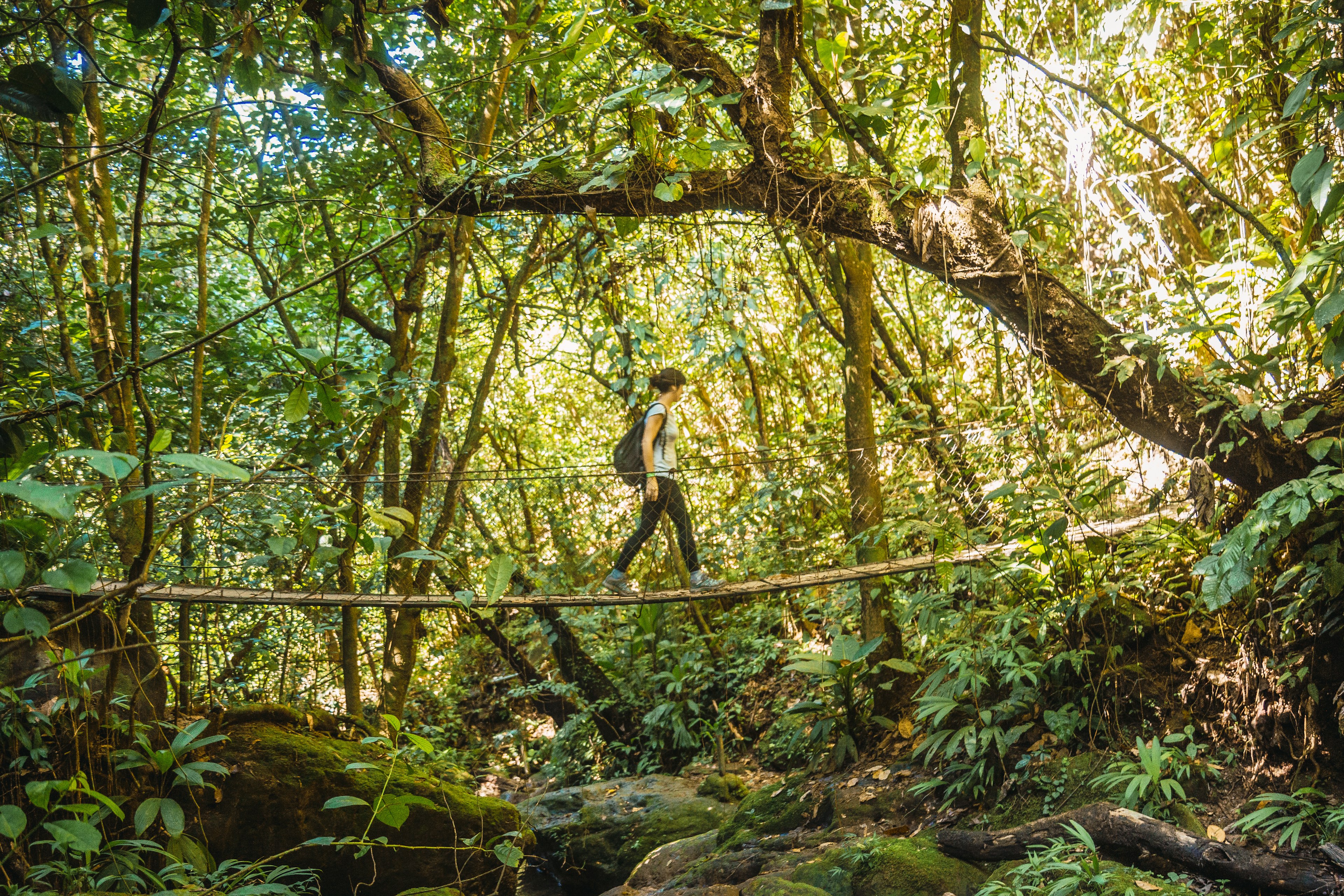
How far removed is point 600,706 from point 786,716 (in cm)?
119

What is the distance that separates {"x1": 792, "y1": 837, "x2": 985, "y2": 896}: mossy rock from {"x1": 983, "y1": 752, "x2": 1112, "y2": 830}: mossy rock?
29cm

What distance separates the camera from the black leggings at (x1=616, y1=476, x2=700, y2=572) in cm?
324

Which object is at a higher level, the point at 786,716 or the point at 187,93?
the point at 187,93

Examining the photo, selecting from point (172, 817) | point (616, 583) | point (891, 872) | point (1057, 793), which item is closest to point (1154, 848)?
point (1057, 793)

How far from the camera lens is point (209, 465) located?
89 cm

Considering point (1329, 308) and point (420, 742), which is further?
point (1329, 308)

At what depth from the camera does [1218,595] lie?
6.09 ft

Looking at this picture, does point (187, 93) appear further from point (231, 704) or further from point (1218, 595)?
point (1218, 595)

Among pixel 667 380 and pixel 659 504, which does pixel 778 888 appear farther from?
pixel 667 380

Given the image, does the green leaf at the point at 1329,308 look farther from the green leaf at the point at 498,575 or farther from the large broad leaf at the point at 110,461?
the large broad leaf at the point at 110,461

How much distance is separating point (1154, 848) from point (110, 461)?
226 centimetres

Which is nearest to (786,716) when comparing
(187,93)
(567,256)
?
(567,256)

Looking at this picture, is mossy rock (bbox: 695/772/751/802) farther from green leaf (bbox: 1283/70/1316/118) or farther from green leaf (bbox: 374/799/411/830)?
green leaf (bbox: 1283/70/1316/118)

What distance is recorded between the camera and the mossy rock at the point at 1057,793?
2.39 m
